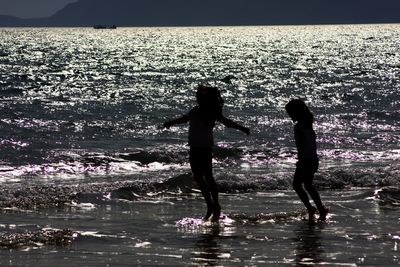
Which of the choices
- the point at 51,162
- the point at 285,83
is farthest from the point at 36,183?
the point at 285,83

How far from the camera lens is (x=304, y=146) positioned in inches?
456

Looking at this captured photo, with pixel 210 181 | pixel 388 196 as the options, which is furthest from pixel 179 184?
pixel 210 181

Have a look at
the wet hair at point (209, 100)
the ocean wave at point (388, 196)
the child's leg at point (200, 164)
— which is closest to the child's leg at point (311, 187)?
the child's leg at point (200, 164)

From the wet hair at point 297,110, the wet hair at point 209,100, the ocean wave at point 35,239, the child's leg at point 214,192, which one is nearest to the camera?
the ocean wave at point 35,239

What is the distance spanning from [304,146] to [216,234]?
1.96m

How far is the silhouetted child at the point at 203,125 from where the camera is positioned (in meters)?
11.2

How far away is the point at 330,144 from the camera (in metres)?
24.6

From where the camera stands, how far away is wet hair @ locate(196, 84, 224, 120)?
36.6ft

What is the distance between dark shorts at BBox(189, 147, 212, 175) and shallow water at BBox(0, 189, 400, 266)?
775mm

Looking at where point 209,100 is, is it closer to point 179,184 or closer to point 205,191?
point 205,191

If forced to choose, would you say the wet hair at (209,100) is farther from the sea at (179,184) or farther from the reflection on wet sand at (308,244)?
the reflection on wet sand at (308,244)

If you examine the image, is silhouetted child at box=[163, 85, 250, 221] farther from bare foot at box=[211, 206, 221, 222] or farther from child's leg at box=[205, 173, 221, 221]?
bare foot at box=[211, 206, 221, 222]

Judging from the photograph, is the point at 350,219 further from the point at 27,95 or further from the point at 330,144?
the point at 27,95

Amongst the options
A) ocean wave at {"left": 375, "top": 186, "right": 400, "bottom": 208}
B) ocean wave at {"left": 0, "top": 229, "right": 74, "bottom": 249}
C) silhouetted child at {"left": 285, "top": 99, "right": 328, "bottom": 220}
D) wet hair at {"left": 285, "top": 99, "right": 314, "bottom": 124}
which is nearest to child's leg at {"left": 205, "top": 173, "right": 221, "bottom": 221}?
silhouetted child at {"left": 285, "top": 99, "right": 328, "bottom": 220}
